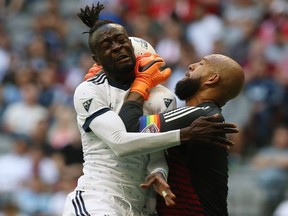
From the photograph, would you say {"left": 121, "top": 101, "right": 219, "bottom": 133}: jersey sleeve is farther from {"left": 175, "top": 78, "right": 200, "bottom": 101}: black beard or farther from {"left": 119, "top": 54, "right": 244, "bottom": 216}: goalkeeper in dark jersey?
{"left": 175, "top": 78, "right": 200, "bottom": 101}: black beard

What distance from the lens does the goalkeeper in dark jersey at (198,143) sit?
21.0 feet

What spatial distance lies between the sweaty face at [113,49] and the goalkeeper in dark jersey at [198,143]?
20cm

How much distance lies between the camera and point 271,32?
13062 mm

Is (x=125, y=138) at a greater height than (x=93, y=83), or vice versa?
(x=93, y=83)

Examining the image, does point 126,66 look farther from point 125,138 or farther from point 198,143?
point 198,143

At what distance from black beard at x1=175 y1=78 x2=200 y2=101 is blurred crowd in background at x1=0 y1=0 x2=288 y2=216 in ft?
14.1

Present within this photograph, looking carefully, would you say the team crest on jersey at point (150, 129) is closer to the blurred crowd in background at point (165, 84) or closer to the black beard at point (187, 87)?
the black beard at point (187, 87)

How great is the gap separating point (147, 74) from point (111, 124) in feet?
1.46

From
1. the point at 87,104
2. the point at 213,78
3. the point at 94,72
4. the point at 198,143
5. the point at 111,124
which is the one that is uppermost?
the point at 94,72

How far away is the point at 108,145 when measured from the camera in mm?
6477

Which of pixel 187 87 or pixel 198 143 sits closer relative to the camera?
pixel 198 143

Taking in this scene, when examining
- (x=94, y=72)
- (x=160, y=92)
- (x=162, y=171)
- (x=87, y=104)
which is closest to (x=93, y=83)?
(x=87, y=104)

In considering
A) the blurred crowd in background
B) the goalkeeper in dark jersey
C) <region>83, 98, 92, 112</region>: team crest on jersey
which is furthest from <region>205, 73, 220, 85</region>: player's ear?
the blurred crowd in background

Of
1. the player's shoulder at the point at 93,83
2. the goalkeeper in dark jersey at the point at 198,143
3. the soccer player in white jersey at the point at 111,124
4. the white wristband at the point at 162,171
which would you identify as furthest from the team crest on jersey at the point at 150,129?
the player's shoulder at the point at 93,83
